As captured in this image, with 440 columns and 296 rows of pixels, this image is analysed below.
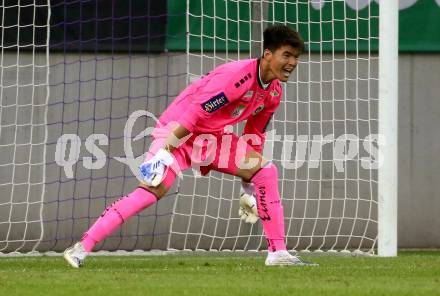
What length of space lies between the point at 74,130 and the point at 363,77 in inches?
111

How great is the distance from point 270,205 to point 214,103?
33.3 inches

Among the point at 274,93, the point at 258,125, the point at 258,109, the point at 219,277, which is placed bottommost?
the point at 219,277

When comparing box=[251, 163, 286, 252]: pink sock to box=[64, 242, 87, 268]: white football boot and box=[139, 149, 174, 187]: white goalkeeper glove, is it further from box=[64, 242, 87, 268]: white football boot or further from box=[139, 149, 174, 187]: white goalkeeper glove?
box=[64, 242, 87, 268]: white football boot

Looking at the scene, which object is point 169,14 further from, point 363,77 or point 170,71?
point 363,77

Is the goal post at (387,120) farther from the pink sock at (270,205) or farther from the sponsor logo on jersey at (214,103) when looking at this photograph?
the sponsor logo on jersey at (214,103)

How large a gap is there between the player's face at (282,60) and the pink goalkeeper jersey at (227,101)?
127mm

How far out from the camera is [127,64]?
11.0 m

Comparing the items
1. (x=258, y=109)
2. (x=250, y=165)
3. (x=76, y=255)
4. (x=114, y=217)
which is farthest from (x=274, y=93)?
(x=76, y=255)

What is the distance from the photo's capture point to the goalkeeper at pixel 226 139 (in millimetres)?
7562

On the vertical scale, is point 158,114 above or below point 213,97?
above

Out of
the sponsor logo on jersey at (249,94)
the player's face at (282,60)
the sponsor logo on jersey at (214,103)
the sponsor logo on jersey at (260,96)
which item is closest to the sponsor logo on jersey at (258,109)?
the sponsor logo on jersey at (260,96)

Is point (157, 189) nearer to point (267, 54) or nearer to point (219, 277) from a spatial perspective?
point (219, 277)

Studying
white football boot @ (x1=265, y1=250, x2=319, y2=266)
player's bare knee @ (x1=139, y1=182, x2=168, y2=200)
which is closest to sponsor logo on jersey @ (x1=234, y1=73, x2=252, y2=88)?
player's bare knee @ (x1=139, y1=182, x2=168, y2=200)

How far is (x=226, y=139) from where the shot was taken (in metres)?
8.01
